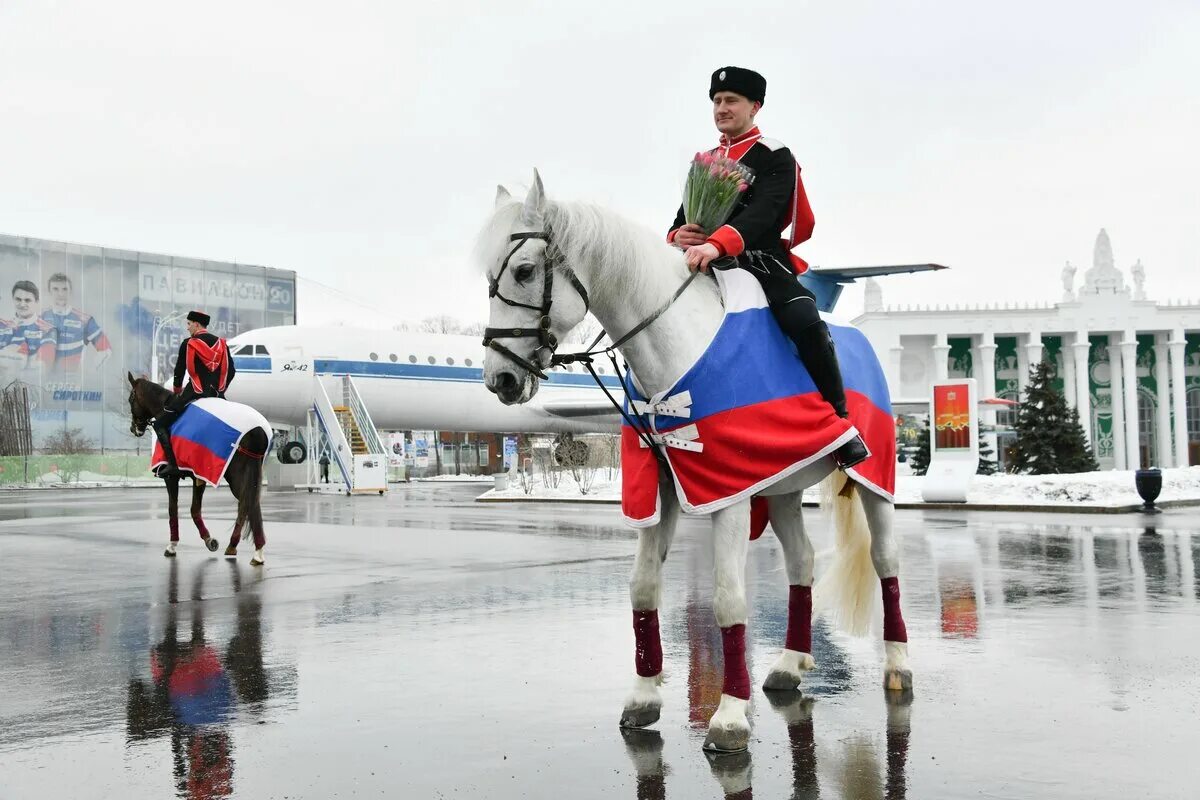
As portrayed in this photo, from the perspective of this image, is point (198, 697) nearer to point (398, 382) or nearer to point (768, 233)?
point (768, 233)

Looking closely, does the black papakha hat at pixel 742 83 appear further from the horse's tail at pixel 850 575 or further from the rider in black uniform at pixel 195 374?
the rider in black uniform at pixel 195 374

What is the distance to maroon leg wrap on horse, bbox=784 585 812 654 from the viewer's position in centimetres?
561

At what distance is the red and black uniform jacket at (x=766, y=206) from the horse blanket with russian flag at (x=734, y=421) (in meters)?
0.19

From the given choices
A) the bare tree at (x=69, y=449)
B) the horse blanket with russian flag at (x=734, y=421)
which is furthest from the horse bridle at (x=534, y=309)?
the bare tree at (x=69, y=449)

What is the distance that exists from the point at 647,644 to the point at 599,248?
1846 millimetres

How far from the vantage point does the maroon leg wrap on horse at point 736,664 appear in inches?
174

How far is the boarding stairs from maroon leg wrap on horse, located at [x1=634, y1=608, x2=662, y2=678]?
92.8 feet

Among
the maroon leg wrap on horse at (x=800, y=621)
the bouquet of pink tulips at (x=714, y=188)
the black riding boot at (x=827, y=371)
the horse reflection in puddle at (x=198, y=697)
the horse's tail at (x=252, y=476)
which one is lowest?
the horse reflection in puddle at (x=198, y=697)

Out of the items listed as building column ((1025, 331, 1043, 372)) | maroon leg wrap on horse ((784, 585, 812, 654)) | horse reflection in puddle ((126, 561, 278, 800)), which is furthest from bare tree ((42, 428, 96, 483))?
building column ((1025, 331, 1043, 372))

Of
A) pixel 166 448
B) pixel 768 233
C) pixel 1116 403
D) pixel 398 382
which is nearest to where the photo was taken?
pixel 768 233

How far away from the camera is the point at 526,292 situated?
456cm

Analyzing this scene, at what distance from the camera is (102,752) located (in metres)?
4.22

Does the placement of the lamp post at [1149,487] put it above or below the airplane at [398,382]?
below

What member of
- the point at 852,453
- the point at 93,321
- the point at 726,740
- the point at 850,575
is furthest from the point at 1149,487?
the point at 93,321
